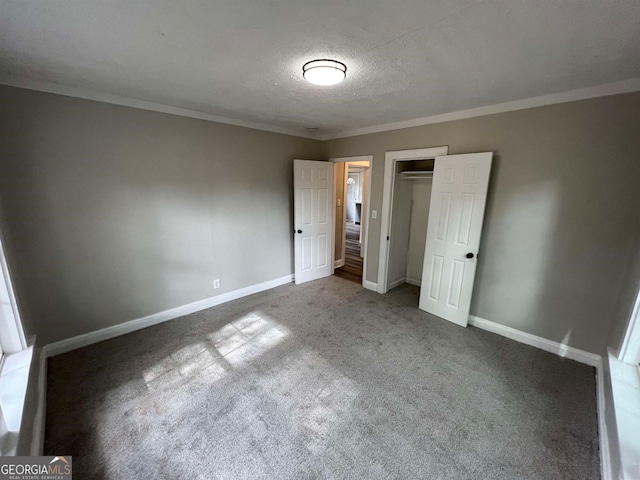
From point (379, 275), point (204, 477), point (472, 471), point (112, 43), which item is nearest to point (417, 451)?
point (472, 471)

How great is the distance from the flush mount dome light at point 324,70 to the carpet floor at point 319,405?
232 centimetres

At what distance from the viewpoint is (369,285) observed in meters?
4.05

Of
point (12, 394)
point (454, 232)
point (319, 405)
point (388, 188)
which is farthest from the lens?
point (388, 188)

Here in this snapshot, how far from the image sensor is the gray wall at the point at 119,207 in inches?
83.9

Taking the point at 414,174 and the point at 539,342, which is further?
the point at 414,174

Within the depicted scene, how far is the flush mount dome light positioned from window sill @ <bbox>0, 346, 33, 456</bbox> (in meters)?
2.47

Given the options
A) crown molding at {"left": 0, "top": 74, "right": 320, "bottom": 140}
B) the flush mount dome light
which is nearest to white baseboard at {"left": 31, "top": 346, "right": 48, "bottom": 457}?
crown molding at {"left": 0, "top": 74, "right": 320, "bottom": 140}

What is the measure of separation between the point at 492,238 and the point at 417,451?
2194mm

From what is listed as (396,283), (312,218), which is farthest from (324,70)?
(396,283)

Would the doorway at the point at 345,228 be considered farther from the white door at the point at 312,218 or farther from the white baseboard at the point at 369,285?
the white door at the point at 312,218

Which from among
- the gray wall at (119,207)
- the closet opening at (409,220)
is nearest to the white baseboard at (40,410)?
the gray wall at (119,207)

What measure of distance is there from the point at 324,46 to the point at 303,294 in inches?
119

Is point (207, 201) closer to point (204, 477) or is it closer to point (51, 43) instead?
point (51, 43)

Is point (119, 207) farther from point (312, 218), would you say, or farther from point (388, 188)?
point (388, 188)
